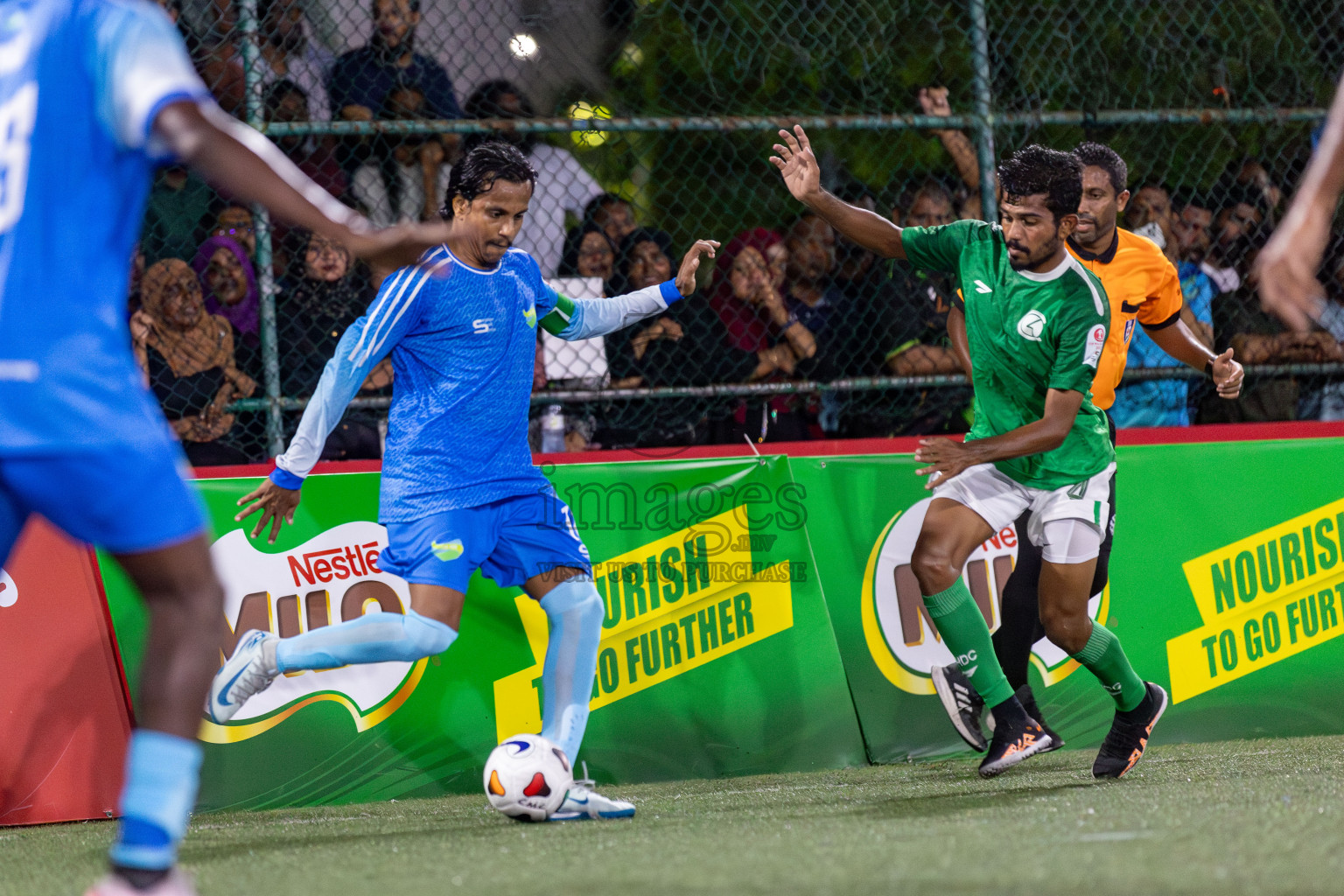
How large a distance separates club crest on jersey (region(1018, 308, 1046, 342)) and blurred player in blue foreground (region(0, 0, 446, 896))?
3.07 meters

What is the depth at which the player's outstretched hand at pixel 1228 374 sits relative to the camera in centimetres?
522

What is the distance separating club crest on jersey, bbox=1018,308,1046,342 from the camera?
4.84m

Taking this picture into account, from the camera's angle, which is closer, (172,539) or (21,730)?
(172,539)

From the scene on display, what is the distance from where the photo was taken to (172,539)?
7.74ft

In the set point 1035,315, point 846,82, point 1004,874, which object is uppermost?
point 846,82

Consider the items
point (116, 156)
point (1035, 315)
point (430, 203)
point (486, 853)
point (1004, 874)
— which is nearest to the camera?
point (116, 156)

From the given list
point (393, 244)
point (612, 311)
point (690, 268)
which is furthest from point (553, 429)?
point (393, 244)

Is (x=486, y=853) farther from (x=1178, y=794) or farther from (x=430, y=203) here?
(x=430, y=203)

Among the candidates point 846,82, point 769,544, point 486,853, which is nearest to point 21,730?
point 486,853

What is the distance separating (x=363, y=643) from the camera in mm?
4328

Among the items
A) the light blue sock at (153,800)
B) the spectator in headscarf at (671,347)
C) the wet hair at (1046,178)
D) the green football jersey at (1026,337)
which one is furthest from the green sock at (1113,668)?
the light blue sock at (153,800)

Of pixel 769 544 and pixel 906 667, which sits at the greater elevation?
pixel 769 544

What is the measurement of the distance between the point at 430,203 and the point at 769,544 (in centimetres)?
222

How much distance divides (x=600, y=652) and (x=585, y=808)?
4.37ft
